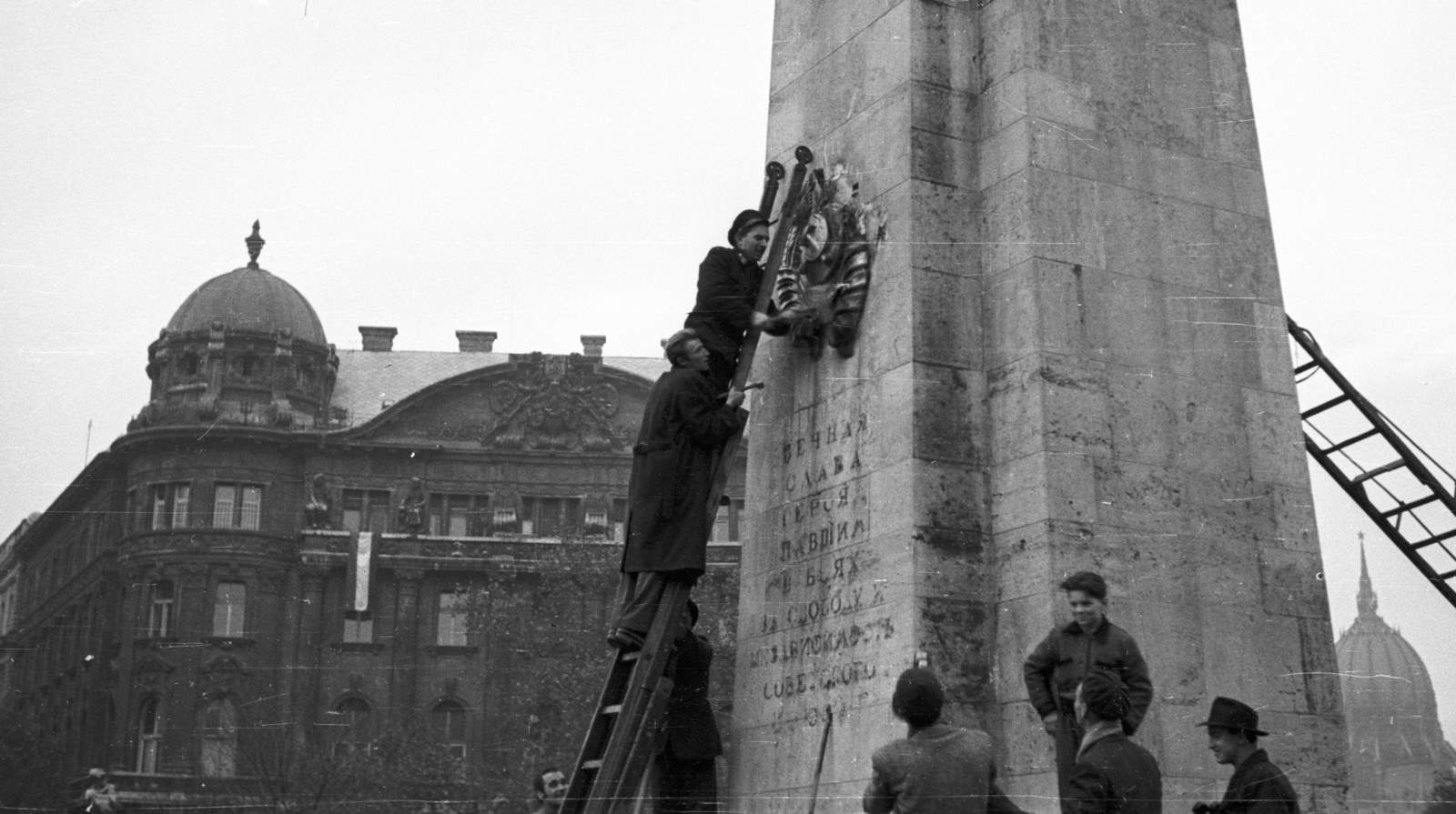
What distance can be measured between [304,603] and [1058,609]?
64.1m

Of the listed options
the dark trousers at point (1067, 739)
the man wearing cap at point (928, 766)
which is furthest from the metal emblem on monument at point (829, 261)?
the man wearing cap at point (928, 766)

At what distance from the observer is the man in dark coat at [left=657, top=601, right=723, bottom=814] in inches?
360

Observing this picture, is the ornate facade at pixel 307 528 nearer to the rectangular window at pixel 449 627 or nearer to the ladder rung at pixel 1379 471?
the rectangular window at pixel 449 627

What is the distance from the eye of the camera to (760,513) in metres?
10.8

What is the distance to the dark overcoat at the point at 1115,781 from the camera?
6402mm

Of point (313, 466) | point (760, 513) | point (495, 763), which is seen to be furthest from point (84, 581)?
point (760, 513)

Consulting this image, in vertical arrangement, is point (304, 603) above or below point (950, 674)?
above

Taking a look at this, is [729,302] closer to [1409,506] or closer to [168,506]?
[1409,506]

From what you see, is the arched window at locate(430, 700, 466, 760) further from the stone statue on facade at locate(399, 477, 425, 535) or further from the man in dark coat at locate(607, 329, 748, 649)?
the man in dark coat at locate(607, 329, 748, 649)

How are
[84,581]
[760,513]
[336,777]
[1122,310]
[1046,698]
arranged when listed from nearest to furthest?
[1046,698] < [1122,310] < [760,513] < [336,777] < [84,581]

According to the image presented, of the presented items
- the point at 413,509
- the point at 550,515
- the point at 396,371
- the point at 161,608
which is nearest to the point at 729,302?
the point at 413,509

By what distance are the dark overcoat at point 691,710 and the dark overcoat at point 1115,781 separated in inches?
113

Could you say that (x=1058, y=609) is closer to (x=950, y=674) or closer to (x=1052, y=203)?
(x=950, y=674)

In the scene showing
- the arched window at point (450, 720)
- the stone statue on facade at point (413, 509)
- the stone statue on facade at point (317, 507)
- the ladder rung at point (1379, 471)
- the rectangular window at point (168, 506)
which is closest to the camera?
the ladder rung at point (1379, 471)
